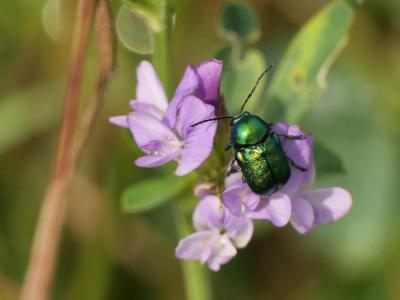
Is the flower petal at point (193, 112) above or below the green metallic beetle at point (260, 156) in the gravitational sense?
above

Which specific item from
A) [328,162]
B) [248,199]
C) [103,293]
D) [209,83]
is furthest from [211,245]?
[103,293]

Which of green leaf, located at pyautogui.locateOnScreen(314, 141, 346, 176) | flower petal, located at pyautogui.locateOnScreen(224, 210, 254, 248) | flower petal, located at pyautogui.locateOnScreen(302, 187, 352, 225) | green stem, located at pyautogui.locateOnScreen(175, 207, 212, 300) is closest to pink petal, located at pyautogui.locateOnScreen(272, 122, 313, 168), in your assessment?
flower petal, located at pyautogui.locateOnScreen(302, 187, 352, 225)

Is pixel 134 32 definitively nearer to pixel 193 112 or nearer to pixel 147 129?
pixel 147 129

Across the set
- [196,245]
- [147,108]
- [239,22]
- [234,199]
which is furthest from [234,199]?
[239,22]

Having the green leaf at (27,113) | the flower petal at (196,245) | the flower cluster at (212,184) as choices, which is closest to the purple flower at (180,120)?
Result: the flower cluster at (212,184)

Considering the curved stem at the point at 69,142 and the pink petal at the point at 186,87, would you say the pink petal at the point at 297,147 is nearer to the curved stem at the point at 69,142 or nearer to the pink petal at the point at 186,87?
the pink petal at the point at 186,87
